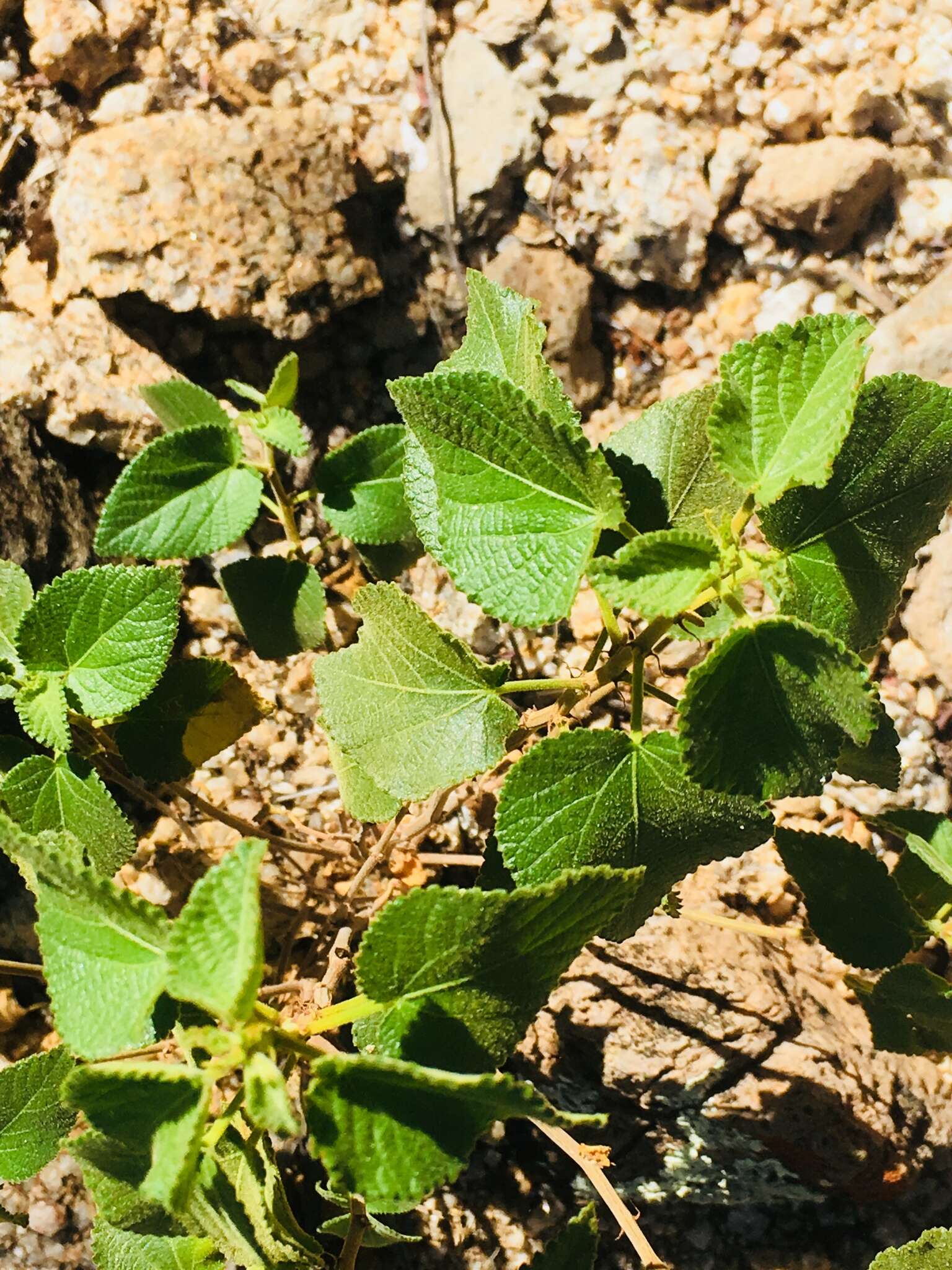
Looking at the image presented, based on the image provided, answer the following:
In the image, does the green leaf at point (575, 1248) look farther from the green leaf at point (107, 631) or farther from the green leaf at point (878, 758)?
the green leaf at point (107, 631)

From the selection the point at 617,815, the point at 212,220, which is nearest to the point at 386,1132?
the point at 617,815

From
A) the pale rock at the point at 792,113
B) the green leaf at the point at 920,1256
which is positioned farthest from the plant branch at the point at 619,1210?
the pale rock at the point at 792,113

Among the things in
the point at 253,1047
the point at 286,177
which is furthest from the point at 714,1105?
the point at 286,177

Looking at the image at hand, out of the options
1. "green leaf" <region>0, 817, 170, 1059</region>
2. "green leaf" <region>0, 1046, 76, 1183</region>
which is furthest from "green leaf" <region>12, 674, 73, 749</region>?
"green leaf" <region>0, 1046, 76, 1183</region>

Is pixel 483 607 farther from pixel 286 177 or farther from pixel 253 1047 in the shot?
pixel 286 177

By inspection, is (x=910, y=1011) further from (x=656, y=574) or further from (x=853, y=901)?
(x=656, y=574)

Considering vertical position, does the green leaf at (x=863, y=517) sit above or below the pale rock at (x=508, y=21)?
below
